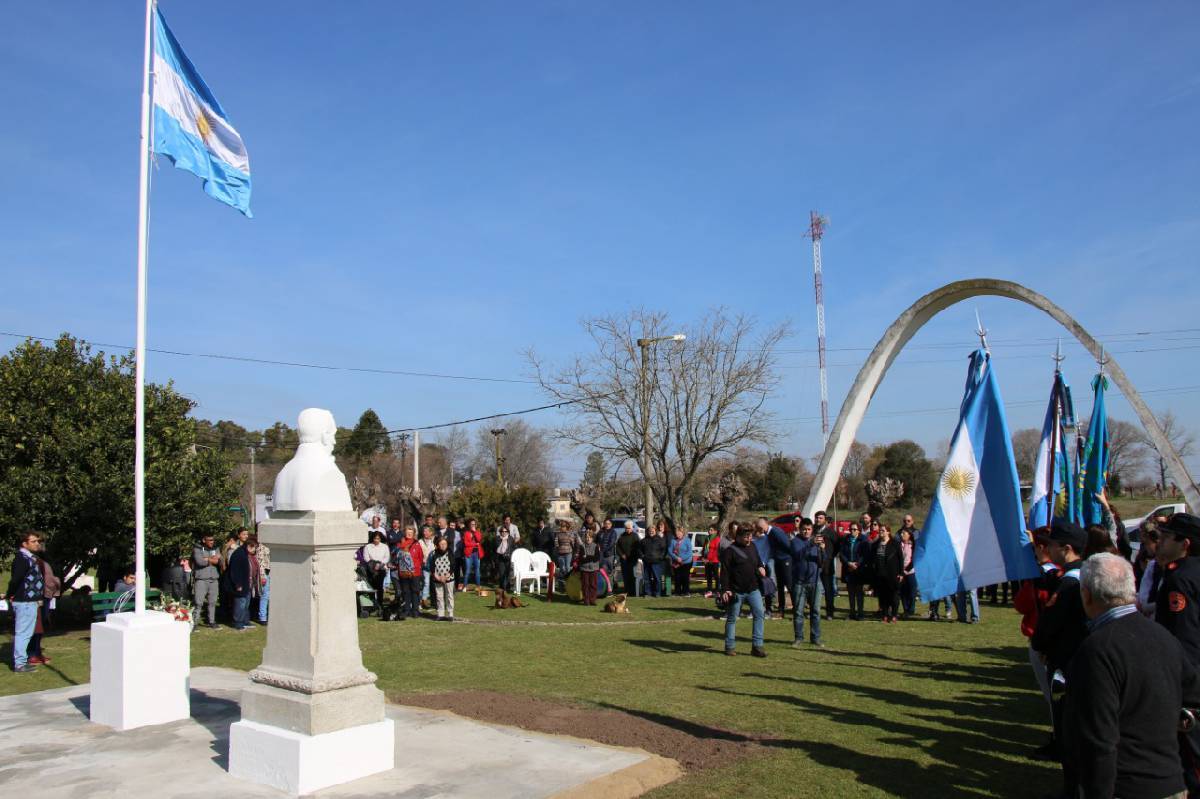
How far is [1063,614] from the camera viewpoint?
6.06 meters

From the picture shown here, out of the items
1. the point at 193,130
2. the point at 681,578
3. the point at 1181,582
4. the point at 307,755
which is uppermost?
the point at 193,130

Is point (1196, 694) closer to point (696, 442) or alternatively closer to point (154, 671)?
point (154, 671)

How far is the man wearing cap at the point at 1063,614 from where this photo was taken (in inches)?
237

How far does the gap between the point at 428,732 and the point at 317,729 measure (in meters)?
1.67

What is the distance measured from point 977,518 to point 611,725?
4.29m

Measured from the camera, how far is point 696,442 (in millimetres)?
31594

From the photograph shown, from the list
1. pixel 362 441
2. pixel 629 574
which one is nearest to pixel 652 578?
pixel 629 574

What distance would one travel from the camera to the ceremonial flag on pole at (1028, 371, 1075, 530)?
12602 millimetres

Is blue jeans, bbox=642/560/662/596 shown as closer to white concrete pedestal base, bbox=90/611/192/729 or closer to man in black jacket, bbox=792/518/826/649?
man in black jacket, bbox=792/518/826/649

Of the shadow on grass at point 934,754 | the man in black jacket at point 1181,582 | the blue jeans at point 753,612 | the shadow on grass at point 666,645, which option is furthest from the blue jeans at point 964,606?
the man in black jacket at point 1181,582

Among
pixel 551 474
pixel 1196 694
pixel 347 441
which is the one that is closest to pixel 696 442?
pixel 1196 694

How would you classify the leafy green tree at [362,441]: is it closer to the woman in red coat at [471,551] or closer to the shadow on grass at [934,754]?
the woman in red coat at [471,551]

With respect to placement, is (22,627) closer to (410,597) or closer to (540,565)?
(410,597)

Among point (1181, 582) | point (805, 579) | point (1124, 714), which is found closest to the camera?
point (1124, 714)
